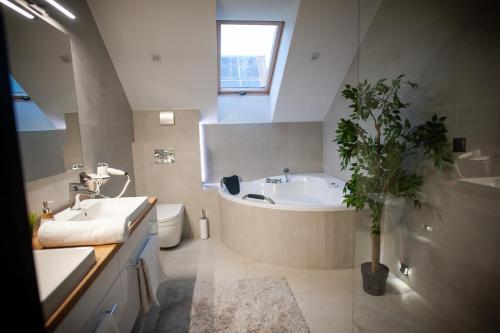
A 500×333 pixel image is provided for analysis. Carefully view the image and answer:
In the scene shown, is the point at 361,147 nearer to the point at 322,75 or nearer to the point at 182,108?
the point at 322,75

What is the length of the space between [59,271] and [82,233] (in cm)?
33

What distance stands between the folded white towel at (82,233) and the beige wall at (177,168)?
221 cm

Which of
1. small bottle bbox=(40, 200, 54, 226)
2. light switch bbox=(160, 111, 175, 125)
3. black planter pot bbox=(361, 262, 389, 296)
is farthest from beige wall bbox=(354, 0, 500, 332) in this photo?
light switch bbox=(160, 111, 175, 125)

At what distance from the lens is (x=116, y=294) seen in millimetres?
1310

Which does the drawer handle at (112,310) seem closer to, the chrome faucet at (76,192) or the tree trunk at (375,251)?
the chrome faucet at (76,192)

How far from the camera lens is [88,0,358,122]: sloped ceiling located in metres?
2.46

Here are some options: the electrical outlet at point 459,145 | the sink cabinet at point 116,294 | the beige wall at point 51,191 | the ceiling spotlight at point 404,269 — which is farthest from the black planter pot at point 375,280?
the beige wall at point 51,191

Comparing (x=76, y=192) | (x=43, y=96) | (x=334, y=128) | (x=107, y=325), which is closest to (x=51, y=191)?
(x=76, y=192)

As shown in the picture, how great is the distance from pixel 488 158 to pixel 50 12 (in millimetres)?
2757

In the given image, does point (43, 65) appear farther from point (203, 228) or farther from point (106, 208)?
point (203, 228)

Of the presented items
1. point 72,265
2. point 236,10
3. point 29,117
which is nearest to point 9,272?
point 72,265

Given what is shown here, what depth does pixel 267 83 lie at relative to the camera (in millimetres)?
3719

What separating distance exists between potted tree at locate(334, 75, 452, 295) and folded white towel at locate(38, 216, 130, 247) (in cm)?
160

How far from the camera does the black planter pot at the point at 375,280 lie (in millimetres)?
1944
